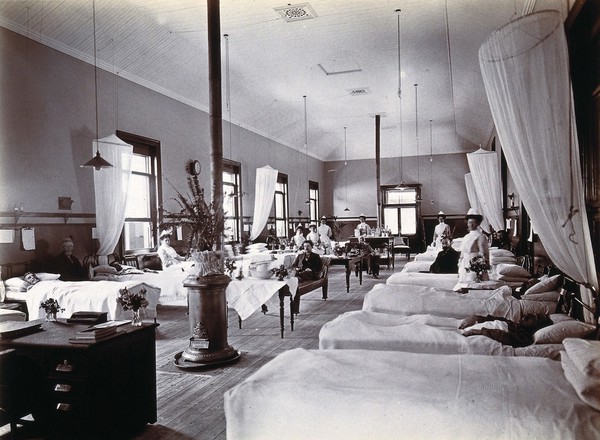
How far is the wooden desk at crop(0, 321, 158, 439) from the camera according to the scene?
9.59 ft

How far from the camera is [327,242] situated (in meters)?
13.5

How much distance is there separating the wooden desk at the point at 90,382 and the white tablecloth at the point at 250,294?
98.5 inches

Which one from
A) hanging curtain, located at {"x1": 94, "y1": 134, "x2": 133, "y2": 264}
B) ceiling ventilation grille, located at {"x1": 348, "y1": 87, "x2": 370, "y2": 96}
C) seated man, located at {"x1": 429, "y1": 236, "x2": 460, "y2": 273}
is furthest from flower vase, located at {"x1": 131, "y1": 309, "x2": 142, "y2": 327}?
ceiling ventilation grille, located at {"x1": 348, "y1": 87, "x2": 370, "y2": 96}

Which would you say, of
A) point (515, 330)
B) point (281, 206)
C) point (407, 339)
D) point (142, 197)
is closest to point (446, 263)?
point (515, 330)

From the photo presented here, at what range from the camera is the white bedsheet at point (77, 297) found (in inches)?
224

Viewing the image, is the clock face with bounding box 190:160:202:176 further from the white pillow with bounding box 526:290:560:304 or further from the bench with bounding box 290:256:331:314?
the white pillow with bounding box 526:290:560:304

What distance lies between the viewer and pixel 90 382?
9.57 feet

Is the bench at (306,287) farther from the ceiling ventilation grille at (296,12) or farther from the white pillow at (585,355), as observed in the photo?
the ceiling ventilation grille at (296,12)

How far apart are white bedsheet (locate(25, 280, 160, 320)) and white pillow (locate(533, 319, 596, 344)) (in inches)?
183

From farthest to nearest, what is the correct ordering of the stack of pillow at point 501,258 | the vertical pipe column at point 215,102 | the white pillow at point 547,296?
the stack of pillow at point 501,258 → the vertical pipe column at point 215,102 → the white pillow at point 547,296

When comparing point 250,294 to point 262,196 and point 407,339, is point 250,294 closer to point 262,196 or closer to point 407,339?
point 407,339

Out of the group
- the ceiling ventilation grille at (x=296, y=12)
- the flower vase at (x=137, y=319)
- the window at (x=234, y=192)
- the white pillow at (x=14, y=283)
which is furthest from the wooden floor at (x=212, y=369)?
the ceiling ventilation grille at (x=296, y=12)

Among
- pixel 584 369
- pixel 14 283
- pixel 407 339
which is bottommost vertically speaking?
pixel 407 339

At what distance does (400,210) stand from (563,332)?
1701 cm
